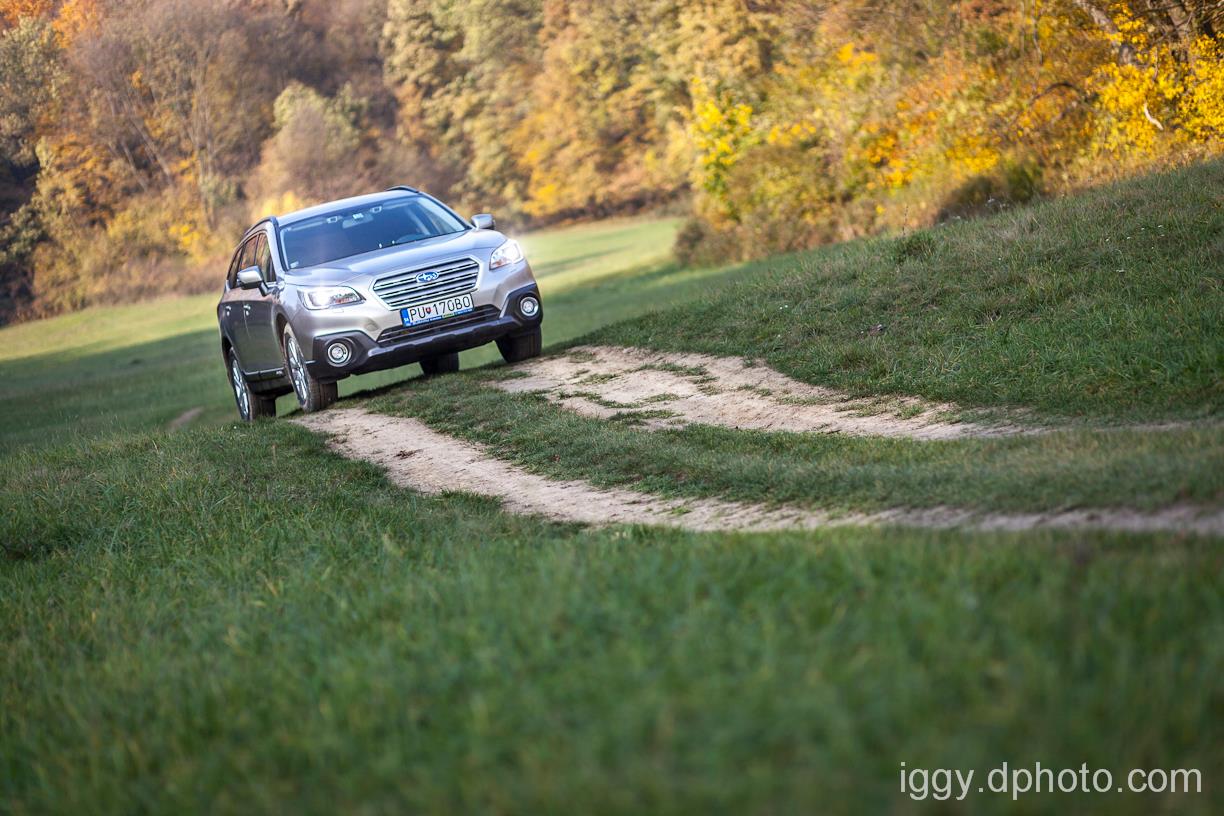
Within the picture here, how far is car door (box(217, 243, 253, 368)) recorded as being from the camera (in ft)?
50.2

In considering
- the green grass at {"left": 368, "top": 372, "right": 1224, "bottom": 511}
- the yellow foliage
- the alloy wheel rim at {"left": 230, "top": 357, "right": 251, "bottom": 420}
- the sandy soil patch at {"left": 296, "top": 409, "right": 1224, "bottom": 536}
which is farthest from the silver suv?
the yellow foliage

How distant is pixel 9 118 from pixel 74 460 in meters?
33.1

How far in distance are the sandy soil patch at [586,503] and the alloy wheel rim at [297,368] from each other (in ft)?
2.06

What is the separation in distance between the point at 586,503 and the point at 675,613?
3580 mm

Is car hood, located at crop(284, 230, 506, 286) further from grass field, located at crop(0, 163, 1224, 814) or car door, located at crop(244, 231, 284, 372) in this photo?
grass field, located at crop(0, 163, 1224, 814)

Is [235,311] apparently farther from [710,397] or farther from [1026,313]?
[1026,313]

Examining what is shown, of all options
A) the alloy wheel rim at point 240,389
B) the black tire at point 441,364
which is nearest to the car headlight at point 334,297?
the alloy wheel rim at point 240,389

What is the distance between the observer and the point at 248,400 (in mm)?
15828

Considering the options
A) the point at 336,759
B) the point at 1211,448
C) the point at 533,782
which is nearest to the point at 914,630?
the point at 533,782

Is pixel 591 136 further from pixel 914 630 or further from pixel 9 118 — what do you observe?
pixel 914 630

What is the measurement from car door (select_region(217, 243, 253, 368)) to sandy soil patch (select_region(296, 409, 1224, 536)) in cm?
252

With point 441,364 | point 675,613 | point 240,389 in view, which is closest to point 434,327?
point 441,364

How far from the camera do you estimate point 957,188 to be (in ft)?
70.5

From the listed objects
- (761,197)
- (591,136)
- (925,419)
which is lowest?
(925,419)
